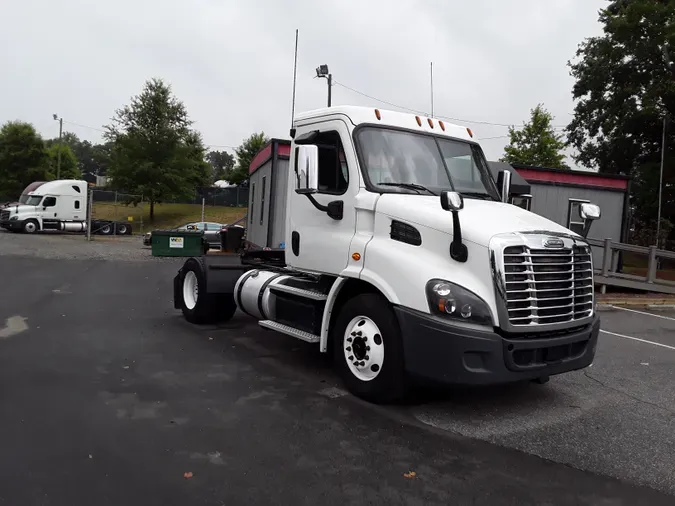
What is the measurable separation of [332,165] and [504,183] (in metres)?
1.92

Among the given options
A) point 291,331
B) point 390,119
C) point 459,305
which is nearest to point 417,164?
point 390,119

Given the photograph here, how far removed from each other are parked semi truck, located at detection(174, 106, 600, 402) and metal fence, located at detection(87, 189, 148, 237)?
98.2 ft

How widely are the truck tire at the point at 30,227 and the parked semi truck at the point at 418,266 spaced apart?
30.5 meters

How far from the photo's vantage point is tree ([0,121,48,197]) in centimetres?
5394

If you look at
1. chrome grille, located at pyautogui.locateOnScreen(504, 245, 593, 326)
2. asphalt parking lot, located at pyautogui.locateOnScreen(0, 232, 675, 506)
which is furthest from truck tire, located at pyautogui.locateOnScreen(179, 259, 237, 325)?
chrome grille, located at pyautogui.locateOnScreen(504, 245, 593, 326)

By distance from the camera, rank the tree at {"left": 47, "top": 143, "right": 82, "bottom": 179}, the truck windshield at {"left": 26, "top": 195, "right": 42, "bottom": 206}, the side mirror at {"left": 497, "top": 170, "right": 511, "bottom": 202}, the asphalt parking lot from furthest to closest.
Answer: the tree at {"left": 47, "top": 143, "right": 82, "bottom": 179} → the truck windshield at {"left": 26, "top": 195, "right": 42, "bottom": 206} → the side mirror at {"left": 497, "top": 170, "right": 511, "bottom": 202} → the asphalt parking lot

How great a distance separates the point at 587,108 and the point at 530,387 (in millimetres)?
34293

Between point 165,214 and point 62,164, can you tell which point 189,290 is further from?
point 62,164

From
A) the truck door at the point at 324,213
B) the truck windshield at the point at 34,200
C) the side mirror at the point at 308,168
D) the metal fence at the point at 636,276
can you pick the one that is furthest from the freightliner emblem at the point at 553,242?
the truck windshield at the point at 34,200

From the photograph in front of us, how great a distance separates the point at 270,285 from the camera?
6.86 meters

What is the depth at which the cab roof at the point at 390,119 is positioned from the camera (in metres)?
5.81

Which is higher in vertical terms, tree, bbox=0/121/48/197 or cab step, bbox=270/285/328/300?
tree, bbox=0/121/48/197

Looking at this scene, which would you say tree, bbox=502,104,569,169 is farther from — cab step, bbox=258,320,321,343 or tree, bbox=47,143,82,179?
tree, bbox=47,143,82,179

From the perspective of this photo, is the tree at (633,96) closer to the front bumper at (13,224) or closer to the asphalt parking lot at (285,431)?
the asphalt parking lot at (285,431)
